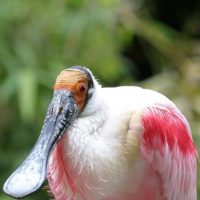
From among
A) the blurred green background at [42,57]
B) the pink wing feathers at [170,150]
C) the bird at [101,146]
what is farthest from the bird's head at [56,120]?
the blurred green background at [42,57]

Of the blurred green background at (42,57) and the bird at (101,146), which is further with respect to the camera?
the blurred green background at (42,57)

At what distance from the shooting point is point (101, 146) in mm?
2100

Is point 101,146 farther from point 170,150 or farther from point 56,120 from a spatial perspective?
point 170,150

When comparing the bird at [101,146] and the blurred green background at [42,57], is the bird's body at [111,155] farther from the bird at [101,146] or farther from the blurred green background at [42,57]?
the blurred green background at [42,57]

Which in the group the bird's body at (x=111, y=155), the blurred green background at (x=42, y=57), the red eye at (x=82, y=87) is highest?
the red eye at (x=82, y=87)

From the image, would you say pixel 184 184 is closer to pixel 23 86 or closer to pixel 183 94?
pixel 23 86

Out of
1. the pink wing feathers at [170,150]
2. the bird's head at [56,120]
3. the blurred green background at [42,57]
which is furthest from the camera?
the blurred green background at [42,57]

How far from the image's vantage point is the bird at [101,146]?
2014 mm

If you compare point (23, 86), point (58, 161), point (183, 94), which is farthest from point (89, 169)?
point (183, 94)

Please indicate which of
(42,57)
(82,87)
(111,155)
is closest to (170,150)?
(111,155)

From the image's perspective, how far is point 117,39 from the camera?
428cm

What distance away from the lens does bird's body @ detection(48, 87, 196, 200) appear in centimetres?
209

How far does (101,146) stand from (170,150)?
296 mm

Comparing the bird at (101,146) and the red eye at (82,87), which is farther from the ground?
the red eye at (82,87)
